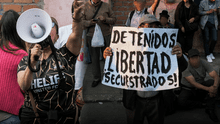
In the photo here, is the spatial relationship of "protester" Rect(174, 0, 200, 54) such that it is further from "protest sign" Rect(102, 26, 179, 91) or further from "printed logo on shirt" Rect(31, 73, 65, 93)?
"printed logo on shirt" Rect(31, 73, 65, 93)

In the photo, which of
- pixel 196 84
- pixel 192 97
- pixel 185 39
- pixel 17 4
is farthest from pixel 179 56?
pixel 185 39

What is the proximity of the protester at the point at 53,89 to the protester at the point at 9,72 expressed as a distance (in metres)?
0.07

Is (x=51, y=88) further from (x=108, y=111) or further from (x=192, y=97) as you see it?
(x=192, y=97)

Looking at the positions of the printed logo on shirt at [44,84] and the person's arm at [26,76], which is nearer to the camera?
the person's arm at [26,76]

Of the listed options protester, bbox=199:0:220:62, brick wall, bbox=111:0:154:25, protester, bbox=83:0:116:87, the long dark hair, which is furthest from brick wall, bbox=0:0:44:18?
protester, bbox=199:0:220:62

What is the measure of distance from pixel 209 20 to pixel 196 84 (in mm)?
2541

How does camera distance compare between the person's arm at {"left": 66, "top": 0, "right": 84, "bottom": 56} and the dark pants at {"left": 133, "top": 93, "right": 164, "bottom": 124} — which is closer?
the person's arm at {"left": 66, "top": 0, "right": 84, "bottom": 56}

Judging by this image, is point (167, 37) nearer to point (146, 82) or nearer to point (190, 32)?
point (146, 82)

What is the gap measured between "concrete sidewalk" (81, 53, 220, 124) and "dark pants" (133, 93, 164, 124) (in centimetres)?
107

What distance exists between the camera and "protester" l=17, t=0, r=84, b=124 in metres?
1.80

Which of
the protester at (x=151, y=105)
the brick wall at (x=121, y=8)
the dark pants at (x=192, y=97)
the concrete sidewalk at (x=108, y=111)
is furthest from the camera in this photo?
the brick wall at (x=121, y=8)

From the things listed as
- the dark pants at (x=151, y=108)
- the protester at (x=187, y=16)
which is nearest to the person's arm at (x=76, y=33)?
Answer: the dark pants at (x=151, y=108)

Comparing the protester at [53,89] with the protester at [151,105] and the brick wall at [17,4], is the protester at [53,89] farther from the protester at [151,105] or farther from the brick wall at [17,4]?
the brick wall at [17,4]

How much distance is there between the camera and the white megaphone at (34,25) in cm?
160
